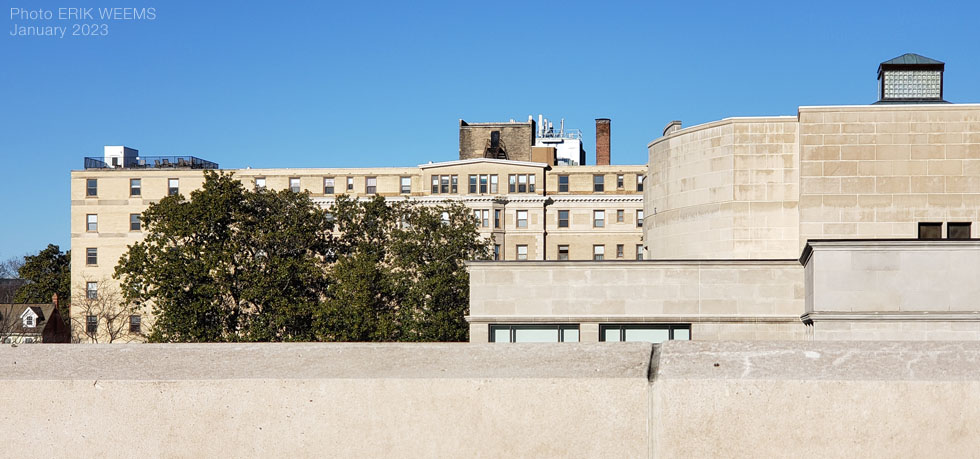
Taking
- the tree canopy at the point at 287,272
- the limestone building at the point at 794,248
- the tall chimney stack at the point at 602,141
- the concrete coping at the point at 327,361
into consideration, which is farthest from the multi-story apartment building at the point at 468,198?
the concrete coping at the point at 327,361

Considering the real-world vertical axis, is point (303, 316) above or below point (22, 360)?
below

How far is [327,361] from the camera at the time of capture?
3580mm

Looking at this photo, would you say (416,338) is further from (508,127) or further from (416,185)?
(508,127)

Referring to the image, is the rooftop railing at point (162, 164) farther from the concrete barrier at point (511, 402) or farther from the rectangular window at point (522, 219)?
the concrete barrier at point (511, 402)

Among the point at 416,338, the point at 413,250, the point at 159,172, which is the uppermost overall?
the point at 159,172

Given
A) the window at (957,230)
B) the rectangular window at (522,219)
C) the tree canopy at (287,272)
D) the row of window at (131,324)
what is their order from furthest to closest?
the rectangular window at (522,219), the row of window at (131,324), the tree canopy at (287,272), the window at (957,230)

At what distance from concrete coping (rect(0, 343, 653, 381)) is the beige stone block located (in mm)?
28393

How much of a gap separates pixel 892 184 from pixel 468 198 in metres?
73.1

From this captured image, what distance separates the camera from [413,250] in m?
59.7

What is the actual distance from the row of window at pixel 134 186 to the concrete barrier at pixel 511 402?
105658 mm

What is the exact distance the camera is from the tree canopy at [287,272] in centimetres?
5319

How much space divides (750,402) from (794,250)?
95.3 feet

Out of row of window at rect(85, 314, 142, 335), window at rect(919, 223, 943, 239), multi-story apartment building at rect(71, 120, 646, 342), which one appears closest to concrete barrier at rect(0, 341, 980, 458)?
window at rect(919, 223, 943, 239)

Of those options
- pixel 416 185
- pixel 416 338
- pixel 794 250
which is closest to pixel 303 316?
pixel 416 338
